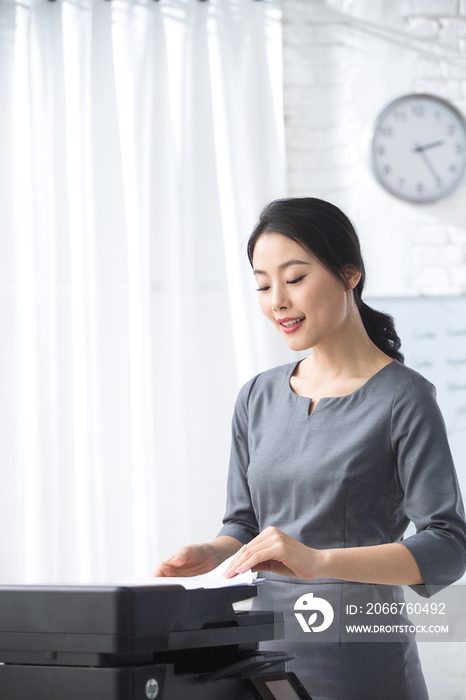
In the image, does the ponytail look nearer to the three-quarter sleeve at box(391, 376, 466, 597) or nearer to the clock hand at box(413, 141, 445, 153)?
the three-quarter sleeve at box(391, 376, 466, 597)

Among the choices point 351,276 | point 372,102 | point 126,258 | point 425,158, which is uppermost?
point 372,102

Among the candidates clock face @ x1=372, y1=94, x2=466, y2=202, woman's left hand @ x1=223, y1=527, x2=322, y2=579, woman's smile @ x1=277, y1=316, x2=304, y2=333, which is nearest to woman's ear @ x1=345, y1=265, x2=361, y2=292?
woman's smile @ x1=277, y1=316, x2=304, y2=333

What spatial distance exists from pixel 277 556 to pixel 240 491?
1.61ft

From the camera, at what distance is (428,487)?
43.1 inches

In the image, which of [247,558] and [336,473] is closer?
[247,558]

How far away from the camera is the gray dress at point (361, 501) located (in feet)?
3.55

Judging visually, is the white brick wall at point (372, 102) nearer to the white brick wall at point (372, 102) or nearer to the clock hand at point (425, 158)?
the white brick wall at point (372, 102)

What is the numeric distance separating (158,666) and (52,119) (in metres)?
2.24

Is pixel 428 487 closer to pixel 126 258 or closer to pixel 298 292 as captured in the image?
pixel 298 292

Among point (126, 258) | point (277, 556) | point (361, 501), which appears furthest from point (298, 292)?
point (126, 258)

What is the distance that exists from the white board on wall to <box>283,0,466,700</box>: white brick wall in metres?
0.07

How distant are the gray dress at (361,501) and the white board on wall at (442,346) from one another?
50.6 inches

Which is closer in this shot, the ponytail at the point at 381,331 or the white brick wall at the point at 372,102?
the ponytail at the point at 381,331

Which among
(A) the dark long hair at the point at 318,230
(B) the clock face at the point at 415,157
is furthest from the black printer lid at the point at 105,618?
(B) the clock face at the point at 415,157
